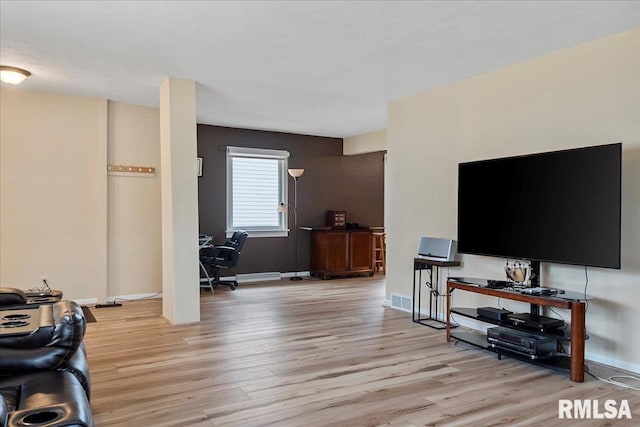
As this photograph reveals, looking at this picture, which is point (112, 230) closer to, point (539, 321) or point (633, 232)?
point (539, 321)

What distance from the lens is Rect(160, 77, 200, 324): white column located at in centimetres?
473

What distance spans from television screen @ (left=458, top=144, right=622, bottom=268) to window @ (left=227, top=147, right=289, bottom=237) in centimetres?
423

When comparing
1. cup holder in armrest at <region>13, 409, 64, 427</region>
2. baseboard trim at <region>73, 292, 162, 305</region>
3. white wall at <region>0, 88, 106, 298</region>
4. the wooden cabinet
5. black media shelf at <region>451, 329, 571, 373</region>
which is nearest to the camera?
cup holder in armrest at <region>13, 409, 64, 427</region>

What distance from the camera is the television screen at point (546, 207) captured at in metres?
3.20

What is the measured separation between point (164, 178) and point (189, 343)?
1842 mm

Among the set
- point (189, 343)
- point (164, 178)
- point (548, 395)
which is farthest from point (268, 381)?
point (164, 178)

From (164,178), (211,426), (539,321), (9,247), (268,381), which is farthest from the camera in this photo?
(9,247)

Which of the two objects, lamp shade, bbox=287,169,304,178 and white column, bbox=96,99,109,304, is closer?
white column, bbox=96,99,109,304

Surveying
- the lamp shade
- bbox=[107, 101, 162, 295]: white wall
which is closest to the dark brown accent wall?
the lamp shade

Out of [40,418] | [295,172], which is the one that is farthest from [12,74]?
[295,172]

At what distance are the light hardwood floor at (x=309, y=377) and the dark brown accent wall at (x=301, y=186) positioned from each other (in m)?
2.65

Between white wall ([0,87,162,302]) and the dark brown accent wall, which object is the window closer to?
the dark brown accent wall

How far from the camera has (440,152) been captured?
16.3 feet

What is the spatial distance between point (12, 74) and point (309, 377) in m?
4.06
